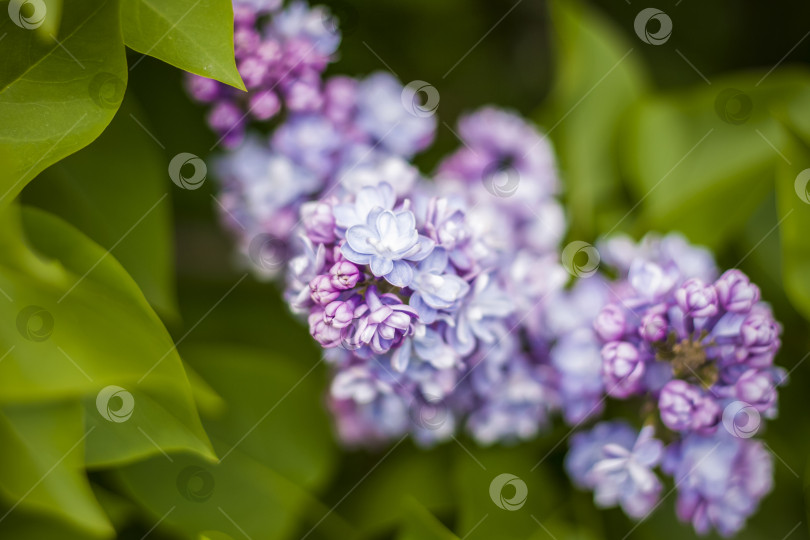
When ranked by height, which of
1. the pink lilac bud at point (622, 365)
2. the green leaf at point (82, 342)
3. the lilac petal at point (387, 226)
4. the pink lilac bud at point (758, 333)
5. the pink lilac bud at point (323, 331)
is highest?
the pink lilac bud at point (758, 333)

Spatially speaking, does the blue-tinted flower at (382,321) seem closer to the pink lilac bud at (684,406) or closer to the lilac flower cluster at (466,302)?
the lilac flower cluster at (466,302)

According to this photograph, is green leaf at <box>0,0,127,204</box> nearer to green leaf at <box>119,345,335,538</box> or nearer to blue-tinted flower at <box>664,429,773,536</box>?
green leaf at <box>119,345,335,538</box>

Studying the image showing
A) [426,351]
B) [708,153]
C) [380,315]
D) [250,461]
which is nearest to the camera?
[380,315]

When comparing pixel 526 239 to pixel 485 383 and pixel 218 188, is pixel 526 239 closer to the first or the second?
pixel 485 383

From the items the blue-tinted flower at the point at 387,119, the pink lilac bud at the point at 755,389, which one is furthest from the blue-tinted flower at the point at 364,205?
the pink lilac bud at the point at 755,389

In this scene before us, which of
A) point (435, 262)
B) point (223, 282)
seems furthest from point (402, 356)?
point (223, 282)

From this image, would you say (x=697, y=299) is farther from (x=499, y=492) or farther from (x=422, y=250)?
(x=499, y=492)
